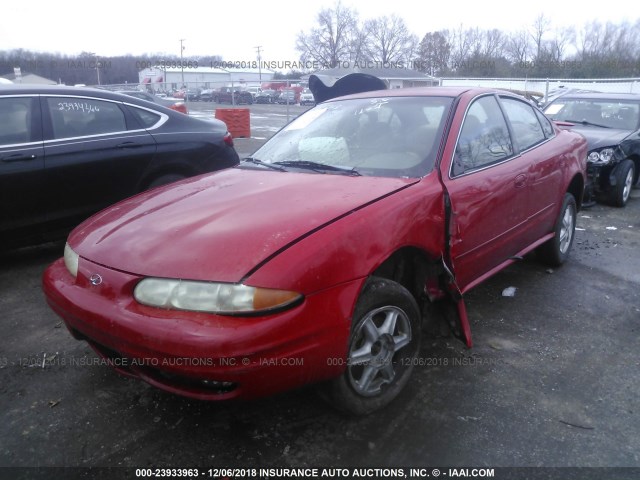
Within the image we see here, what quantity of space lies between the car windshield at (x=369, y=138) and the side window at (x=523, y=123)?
0.81 m

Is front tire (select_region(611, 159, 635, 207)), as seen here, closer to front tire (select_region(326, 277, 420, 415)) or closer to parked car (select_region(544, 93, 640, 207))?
parked car (select_region(544, 93, 640, 207))

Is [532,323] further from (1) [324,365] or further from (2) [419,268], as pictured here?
(1) [324,365]

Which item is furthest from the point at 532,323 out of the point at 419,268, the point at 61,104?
the point at 61,104

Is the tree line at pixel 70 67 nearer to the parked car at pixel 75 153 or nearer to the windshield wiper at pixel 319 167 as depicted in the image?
the parked car at pixel 75 153

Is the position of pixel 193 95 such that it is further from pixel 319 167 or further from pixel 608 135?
pixel 319 167

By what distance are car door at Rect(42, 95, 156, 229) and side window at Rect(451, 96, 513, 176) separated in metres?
3.07

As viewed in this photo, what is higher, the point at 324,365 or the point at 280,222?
the point at 280,222

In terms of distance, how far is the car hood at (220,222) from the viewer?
2.05m

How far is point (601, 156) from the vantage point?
679 cm

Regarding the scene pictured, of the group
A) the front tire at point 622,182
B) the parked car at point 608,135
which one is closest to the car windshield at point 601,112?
the parked car at point 608,135

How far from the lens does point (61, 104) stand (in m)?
4.47

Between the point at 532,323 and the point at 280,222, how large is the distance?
2173 millimetres

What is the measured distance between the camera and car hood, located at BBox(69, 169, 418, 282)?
2.05 meters

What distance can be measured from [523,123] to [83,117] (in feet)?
12.5
